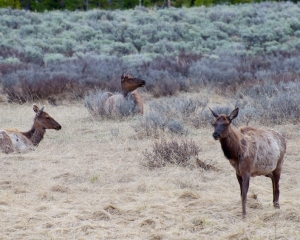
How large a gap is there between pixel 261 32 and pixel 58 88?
15.9 meters

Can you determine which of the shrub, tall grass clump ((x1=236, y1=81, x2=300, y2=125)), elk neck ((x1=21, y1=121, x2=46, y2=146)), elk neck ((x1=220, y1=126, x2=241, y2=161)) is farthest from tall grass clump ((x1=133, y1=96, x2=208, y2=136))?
elk neck ((x1=220, y1=126, x2=241, y2=161))

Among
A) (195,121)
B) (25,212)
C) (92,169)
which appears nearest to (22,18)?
(195,121)

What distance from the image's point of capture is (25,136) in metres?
11.4

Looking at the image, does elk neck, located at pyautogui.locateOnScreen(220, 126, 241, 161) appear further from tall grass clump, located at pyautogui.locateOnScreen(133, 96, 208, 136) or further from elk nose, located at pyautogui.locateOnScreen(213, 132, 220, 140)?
tall grass clump, located at pyautogui.locateOnScreen(133, 96, 208, 136)

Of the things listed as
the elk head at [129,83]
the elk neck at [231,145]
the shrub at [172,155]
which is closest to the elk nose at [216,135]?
the elk neck at [231,145]

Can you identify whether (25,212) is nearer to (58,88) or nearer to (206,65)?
(58,88)

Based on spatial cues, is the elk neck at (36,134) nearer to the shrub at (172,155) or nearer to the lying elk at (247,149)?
the shrub at (172,155)

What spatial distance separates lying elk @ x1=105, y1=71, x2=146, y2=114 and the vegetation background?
30 cm

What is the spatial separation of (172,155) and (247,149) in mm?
2946

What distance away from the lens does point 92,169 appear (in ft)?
31.3

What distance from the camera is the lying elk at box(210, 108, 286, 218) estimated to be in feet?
22.0

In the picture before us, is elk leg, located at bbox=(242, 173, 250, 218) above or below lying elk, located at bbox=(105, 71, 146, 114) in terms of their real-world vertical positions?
above

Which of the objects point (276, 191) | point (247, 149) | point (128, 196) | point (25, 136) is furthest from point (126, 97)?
point (247, 149)

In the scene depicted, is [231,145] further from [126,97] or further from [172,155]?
[126,97]
